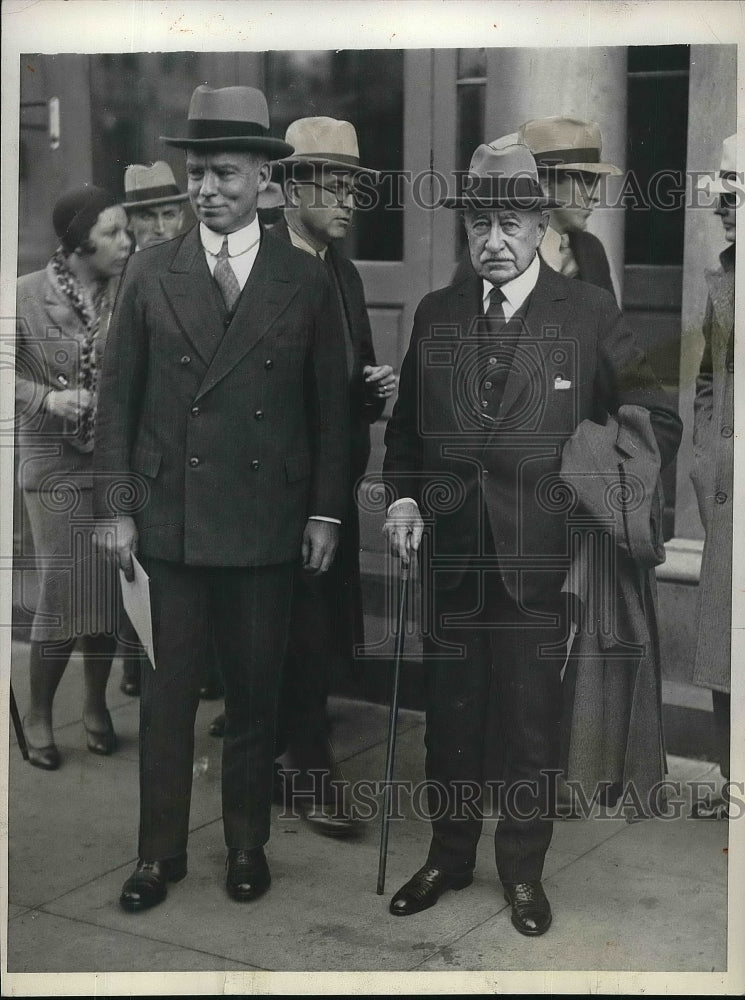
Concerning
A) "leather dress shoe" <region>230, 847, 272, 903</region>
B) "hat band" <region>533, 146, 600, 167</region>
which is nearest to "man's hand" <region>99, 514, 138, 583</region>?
"leather dress shoe" <region>230, 847, 272, 903</region>

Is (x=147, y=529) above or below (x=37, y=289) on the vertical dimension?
below

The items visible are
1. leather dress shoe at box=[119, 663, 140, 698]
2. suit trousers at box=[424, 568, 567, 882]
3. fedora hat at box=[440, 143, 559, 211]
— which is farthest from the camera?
leather dress shoe at box=[119, 663, 140, 698]

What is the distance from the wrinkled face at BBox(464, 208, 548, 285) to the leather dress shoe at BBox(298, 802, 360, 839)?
1869 millimetres

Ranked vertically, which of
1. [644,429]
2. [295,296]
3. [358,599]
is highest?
[295,296]

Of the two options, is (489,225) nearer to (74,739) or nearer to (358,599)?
(358,599)

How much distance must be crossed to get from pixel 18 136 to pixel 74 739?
6.69ft

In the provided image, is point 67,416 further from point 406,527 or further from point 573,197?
point 573,197

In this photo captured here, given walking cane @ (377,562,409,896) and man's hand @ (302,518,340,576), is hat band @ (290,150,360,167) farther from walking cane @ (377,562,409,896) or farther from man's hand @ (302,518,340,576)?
walking cane @ (377,562,409,896)

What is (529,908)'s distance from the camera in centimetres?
525

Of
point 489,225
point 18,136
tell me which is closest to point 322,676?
point 489,225

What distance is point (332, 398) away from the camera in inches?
207

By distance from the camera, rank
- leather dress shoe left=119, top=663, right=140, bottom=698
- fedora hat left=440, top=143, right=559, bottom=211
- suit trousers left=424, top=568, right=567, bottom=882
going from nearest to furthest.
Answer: fedora hat left=440, top=143, right=559, bottom=211 < suit trousers left=424, top=568, right=567, bottom=882 < leather dress shoe left=119, top=663, right=140, bottom=698

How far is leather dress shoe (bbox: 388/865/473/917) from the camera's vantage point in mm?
5289

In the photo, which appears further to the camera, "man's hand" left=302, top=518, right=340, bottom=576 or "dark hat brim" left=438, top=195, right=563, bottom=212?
"man's hand" left=302, top=518, right=340, bottom=576
